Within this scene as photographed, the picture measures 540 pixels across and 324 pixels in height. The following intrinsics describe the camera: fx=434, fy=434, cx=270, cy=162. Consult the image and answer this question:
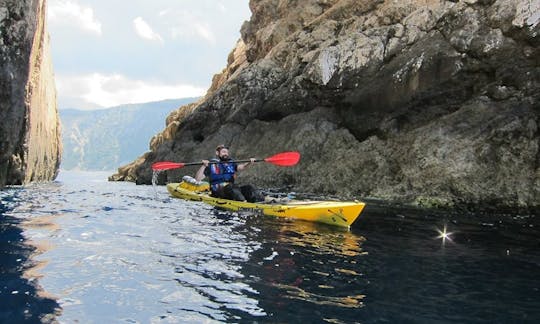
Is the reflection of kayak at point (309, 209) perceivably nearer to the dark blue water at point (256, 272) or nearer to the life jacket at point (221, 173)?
the dark blue water at point (256, 272)

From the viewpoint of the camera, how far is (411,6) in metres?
23.9

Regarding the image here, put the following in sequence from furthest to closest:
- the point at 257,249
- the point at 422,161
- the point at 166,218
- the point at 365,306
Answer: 1. the point at 422,161
2. the point at 166,218
3. the point at 257,249
4. the point at 365,306

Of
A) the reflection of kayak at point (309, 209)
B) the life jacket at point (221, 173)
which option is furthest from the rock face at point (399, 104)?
the life jacket at point (221, 173)

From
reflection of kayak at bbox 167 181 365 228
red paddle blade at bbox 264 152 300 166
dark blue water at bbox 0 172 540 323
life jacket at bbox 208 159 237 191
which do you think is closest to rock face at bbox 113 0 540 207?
red paddle blade at bbox 264 152 300 166

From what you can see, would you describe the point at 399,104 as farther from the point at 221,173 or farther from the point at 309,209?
the point at 309,209

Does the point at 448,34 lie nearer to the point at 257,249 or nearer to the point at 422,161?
the point at 422,161

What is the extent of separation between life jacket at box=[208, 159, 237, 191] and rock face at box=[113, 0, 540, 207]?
23.3 ft

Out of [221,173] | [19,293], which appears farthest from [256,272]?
[221,173]

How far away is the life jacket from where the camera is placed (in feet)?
47.3

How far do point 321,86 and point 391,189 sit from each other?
8.49 meters

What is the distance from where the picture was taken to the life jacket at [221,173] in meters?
14.4

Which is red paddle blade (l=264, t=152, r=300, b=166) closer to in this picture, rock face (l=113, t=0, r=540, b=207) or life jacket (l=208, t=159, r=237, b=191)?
life jacket (l=208, t=159, r=237, b=191)

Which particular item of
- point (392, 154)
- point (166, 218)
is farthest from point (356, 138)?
point (166, 218)

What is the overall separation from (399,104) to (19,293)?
60.8ft
